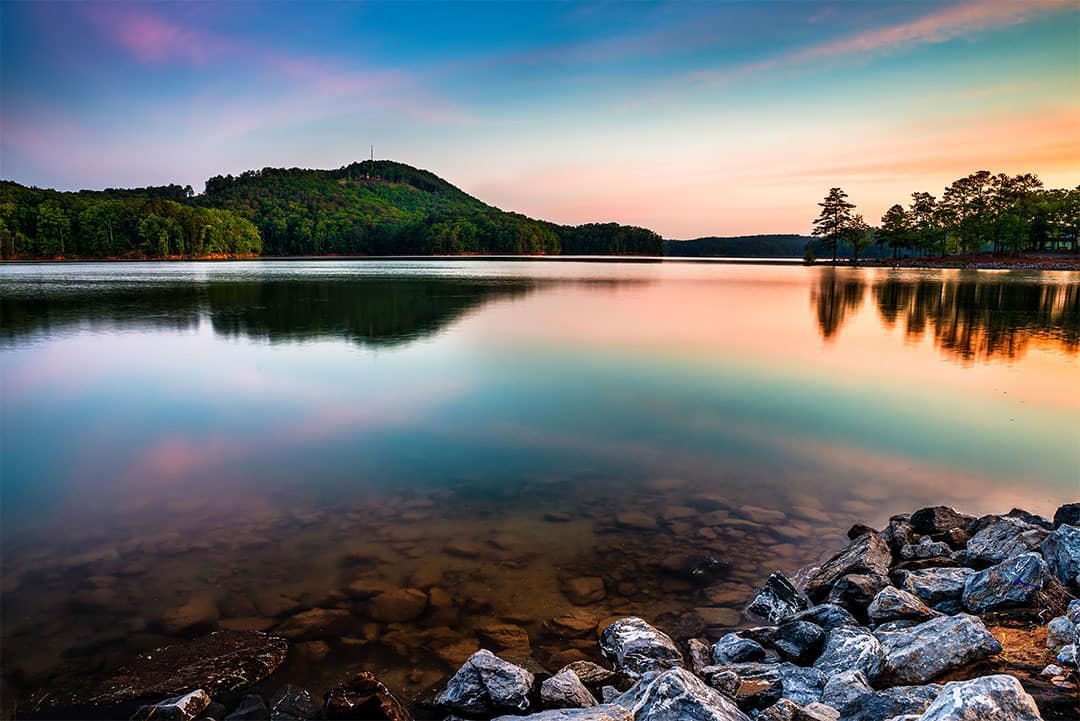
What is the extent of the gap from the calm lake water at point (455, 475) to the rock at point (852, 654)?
31.2 inches

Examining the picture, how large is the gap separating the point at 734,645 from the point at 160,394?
1199cm

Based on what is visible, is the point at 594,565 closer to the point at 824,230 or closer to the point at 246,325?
the point at 246,325

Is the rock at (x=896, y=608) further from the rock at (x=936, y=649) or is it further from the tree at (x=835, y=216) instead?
the tree at (x=835, y=216)

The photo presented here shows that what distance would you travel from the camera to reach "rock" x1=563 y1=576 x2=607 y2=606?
5102mm

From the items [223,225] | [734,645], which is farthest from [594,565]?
[223,225]

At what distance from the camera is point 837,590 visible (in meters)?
5.13

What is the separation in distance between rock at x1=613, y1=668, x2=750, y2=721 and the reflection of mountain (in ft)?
53.1

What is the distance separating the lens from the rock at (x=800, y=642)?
14.5ft

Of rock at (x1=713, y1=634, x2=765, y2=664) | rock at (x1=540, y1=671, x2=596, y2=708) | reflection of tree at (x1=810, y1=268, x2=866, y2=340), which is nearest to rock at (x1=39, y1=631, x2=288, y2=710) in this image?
rock at (x1=540, y1=671, x2=596, y2=708)

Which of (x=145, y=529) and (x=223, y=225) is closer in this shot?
(x=145, y=529)

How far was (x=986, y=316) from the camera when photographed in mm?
26422

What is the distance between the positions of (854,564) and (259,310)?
27268mm

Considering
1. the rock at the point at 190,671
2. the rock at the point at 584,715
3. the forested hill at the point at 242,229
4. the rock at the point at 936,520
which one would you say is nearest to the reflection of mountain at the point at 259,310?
the rock at the point at 190,671

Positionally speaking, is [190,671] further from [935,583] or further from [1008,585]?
→ [1008,585]
